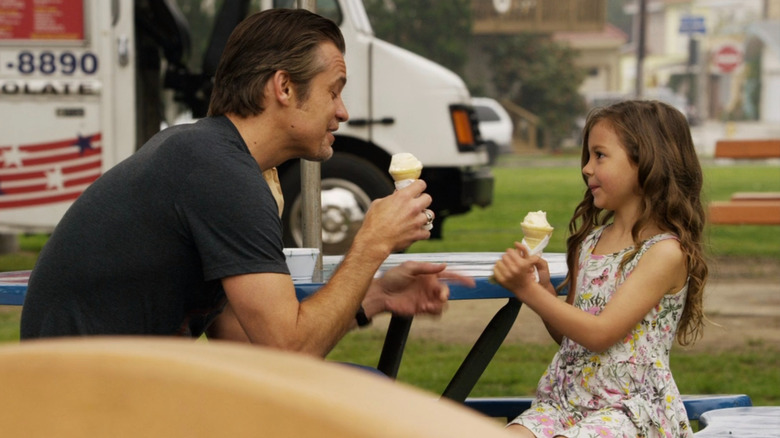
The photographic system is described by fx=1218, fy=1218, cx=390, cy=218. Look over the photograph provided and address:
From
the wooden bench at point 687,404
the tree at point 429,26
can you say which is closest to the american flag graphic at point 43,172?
the wooden bench at point 687,404

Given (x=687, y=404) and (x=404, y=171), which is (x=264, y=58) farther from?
(x=687, y=404)

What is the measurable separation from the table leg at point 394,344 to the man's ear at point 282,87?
0.96 m

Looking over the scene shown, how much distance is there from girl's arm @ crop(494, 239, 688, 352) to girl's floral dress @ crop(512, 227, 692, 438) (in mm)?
50

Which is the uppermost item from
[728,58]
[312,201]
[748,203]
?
[312,201]

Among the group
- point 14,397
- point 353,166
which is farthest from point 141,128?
point 14,397

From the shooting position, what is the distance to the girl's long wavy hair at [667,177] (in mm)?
2627

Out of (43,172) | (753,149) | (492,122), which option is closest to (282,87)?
(43,172)

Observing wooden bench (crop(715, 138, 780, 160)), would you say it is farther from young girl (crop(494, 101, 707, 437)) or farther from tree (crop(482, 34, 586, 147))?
tree (crop(482, 34, 586, 147))

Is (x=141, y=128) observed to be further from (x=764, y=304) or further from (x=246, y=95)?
(x=246, y=95)

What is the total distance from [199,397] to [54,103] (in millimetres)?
7494

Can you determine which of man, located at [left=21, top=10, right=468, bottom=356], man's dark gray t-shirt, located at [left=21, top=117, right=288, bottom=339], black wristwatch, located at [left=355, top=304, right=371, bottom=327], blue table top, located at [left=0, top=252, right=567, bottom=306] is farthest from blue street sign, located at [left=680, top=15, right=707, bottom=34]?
man's dark gray t-shirt, located at [left=21, top=117, right=288, bottom=339]

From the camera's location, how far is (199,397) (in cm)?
71

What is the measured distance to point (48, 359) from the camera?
75 centimetres

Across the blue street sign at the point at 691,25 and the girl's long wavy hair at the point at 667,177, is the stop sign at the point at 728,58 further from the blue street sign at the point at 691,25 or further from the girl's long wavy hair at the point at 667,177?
the girl's long wavy hair at the point at 667,177
